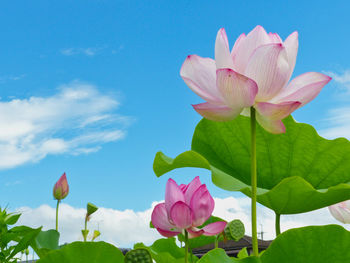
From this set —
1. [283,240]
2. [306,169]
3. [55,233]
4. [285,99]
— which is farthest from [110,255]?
[55,233]

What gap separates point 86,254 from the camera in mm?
Result: 835

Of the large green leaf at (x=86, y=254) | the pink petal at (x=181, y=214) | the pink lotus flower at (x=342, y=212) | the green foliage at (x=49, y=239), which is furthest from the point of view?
the green foliage at (x=49, y=239)

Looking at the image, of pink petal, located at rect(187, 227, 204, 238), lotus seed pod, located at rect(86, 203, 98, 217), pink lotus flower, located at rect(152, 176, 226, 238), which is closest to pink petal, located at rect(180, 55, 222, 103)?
pink lotus flower, located at rect(152, 176, 226, 238)

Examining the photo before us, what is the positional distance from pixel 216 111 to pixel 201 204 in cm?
28

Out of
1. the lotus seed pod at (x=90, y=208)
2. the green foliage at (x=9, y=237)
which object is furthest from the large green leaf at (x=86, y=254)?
the lotus seed pod at (x=90, y=208)

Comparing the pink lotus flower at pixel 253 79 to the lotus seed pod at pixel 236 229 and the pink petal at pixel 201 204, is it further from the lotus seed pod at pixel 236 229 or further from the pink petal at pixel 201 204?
the lotus seed pod at pixel 236 229

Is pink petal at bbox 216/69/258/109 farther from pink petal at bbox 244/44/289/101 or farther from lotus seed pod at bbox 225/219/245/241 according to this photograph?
lotus seed pod at bbox 225/219/245/241

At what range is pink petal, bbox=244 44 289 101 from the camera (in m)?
0.71

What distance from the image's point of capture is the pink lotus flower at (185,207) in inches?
36.9

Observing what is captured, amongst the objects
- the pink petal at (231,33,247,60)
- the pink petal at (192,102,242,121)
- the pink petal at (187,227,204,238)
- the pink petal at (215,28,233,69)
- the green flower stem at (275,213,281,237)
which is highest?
the pink petal at (231,33,247,60)

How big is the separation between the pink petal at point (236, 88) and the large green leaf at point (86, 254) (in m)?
0.37

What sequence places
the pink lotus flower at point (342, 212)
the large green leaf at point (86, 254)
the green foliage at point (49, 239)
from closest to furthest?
the large green leaf at point (86, 254) → the pink lotus flower at point (342, 212) → the green foliage at point (49, 239)

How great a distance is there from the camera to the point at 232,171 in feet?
3.88

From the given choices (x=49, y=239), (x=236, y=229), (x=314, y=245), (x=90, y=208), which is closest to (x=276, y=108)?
(x=314, y=245)
